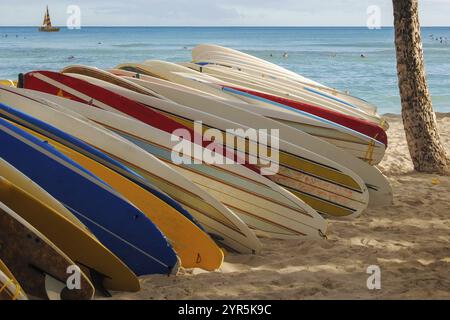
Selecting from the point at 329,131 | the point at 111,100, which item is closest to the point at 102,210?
the point at 111,100

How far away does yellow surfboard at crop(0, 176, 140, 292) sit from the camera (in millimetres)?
3418

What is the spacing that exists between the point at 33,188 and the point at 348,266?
199 centimetres

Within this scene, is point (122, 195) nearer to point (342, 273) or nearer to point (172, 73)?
point (342, 273)

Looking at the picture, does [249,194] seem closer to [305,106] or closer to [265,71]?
[305,106]

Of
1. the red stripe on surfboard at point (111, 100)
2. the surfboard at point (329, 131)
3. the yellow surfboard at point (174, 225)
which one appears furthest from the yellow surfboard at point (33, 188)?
the surfboard at point (329, 131)

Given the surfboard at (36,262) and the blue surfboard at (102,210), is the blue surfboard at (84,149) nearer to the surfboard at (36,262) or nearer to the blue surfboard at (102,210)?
the blue surfboard at (102,210)

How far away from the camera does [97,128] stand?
4520 mm

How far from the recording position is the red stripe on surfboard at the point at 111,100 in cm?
515

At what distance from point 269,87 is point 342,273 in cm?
349

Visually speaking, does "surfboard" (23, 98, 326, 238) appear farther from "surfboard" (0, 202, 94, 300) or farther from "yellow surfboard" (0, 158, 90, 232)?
"surfboard" (0, 202, 94, 300)

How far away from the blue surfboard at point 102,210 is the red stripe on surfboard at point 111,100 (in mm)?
1215

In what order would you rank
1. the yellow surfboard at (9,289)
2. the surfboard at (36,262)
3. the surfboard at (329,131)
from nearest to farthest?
1. the yellow surfboard at (9,289)
2. the surfboard at (36,262)
3. the surfboard at (329,131)
